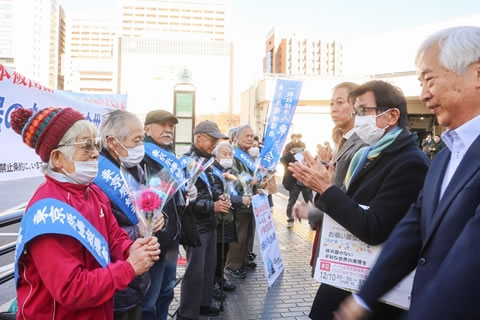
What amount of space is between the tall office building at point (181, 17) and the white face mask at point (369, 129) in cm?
14553

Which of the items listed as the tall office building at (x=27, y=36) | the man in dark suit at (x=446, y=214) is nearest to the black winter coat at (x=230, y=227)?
the man in dark suit at (x=446, y=214)

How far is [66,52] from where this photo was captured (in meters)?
170

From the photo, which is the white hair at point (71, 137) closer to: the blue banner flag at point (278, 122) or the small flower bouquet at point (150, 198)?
the small flower bouquet at point (150, 198)

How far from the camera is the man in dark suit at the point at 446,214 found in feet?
3.98

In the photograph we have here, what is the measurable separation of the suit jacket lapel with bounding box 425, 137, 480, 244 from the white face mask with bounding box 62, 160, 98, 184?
1.63 metres

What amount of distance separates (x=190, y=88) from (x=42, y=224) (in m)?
8.87

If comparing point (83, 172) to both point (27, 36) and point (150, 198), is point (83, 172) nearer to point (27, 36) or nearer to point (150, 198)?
point (150, 198)

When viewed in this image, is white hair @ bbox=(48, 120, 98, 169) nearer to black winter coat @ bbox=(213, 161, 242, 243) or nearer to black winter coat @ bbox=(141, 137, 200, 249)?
black winter coat @ bbox=(141, 137, 200, 249)

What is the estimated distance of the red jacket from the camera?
5.63ft

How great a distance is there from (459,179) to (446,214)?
13 cm

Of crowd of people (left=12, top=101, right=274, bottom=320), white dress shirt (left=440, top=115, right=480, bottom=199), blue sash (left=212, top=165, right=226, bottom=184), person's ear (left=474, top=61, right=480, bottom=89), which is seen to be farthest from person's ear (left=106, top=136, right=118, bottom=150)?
person's ear (left=474, top=61, right=480, bottom=89)

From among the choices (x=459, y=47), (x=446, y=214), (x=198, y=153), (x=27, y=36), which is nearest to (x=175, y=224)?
(x=198, y=153)

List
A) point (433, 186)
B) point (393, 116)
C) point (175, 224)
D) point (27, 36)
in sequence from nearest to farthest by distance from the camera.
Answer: point (433, 186) < point (393, 116) < point (175, 224) < point (27, 36)

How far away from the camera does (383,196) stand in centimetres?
210
